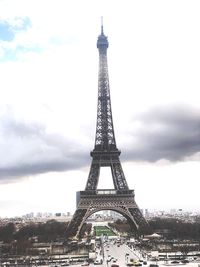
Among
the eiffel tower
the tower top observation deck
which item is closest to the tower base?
the eiffel tower

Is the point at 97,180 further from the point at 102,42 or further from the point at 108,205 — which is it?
the point at 102,42

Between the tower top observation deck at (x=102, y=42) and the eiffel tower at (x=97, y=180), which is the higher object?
the tower top observation deck at (x=102, y=42)

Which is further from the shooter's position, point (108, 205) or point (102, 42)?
point (102, 42)

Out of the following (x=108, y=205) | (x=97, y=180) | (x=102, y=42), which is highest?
(x=102, y=42)

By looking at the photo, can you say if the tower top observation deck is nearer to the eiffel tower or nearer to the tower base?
the eiffel tower

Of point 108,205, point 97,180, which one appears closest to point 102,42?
point 97,180

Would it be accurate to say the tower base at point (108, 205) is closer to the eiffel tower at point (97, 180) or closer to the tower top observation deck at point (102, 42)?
the eiffel tower at point (97, 180)

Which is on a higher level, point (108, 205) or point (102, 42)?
point (102, 42)

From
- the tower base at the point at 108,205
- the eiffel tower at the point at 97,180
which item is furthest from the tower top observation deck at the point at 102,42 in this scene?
the tower base at the point at 108,205
